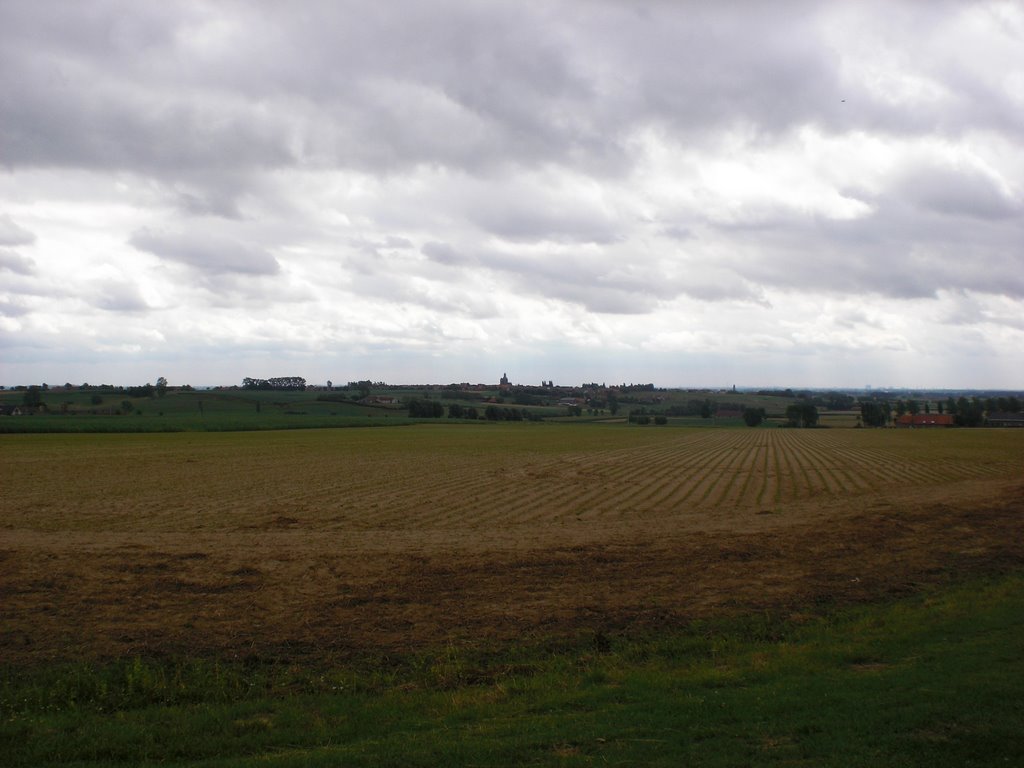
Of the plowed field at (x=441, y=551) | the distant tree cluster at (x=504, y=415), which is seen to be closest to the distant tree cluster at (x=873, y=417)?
the distant tree cluster at (x=504, y=415)

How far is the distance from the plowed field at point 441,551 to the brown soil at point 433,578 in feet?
0.19

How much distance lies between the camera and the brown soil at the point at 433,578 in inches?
470

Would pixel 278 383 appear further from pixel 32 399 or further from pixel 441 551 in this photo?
pixel 441 551

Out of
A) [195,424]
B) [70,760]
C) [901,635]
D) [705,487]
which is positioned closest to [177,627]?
[70,760]

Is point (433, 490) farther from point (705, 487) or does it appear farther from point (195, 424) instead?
point (195, 424)

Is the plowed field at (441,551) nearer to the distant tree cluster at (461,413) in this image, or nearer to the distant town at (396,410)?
the distant town at (396,410)

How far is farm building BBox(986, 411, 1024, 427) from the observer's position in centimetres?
12944

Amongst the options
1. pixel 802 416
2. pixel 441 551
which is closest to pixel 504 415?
pixel 802 416

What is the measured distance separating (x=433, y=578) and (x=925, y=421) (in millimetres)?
139203

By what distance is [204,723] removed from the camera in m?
8.57

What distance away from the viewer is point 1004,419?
444 ft

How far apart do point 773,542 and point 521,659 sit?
1050cm

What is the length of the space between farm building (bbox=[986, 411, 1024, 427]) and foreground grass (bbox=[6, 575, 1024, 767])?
458 ft

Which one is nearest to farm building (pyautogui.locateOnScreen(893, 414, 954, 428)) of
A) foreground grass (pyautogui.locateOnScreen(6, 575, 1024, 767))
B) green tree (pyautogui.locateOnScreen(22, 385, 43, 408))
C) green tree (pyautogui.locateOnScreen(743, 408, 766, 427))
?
green tree (pyautogui.locateOnScreen(743, 408, 766, 427))
